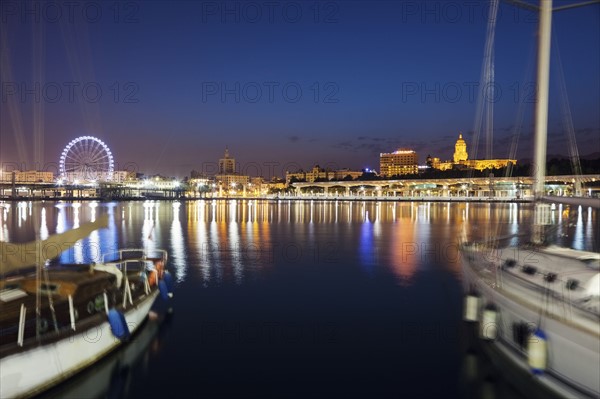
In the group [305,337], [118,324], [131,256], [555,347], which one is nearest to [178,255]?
[131,256]

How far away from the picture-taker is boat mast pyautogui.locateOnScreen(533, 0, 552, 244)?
15.4m

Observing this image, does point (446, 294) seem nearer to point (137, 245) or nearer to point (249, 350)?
point (249, 350)

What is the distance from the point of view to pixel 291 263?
1204 inches

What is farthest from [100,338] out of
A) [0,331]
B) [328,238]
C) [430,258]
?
[328,238]

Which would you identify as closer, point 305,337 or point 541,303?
point 541,303

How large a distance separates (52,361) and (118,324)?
2377 millimetres

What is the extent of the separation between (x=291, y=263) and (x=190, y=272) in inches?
255

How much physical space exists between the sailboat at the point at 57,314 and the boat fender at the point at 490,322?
9861mm

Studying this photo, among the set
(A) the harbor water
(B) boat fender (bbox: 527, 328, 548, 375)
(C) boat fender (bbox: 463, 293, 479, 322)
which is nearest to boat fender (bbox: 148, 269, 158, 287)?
(A) the harbor water

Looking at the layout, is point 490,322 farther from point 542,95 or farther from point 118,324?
point 118,324

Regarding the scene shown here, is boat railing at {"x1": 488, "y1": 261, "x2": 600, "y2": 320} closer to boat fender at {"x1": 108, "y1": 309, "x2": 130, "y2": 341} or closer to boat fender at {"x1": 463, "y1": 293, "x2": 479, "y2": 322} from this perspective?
boat fender at {"x1": 463, "y1": 293, "x2": 479, "y2": 322}

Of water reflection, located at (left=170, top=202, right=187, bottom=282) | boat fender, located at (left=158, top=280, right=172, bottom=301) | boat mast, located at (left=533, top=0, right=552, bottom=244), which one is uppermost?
boat mast, located at (left=533, top=0, right=552, bottom=244)

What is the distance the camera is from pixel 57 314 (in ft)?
41.6

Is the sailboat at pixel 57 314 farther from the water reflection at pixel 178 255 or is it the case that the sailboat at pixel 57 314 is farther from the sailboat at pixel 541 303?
the sailboat at pixel 541 303
